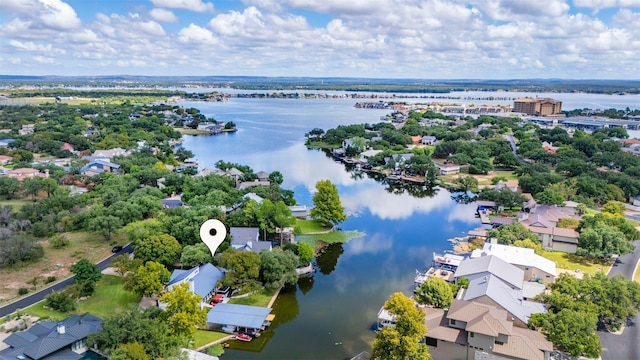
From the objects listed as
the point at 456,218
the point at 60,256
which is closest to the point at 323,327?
the point at 60,256

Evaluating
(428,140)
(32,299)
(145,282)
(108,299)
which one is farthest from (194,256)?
(428,140)

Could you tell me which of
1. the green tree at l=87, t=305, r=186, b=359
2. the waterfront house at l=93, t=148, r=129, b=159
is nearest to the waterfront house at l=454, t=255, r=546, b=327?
the green tree at l=87, t=305, r=186, b=359

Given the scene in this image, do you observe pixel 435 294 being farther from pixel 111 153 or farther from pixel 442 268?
pixel 111 153

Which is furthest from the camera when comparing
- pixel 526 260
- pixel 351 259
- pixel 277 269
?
pixel 351 259

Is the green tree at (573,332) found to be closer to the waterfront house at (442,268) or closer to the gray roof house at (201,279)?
the waterfront house at (442,268)

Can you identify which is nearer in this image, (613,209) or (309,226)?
(309,226)

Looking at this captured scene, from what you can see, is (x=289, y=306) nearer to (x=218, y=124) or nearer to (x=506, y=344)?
(x=506, y=344)
